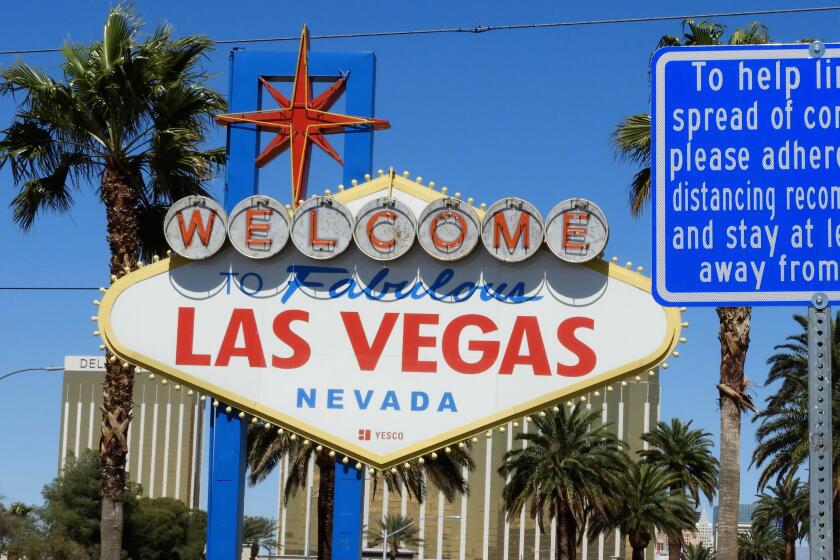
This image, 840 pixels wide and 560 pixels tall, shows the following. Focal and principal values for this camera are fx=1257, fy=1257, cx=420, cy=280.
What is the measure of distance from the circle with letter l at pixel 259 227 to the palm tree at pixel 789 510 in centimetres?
4815

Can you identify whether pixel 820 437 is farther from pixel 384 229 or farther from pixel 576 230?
pixel 384 229

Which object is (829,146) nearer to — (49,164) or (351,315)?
(351,315)

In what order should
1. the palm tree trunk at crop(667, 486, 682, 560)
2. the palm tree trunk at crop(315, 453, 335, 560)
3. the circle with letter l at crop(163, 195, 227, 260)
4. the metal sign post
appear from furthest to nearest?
1. the palm tree trunk at crop(667, 486, 682, 560)
2. the palm tree trunk at crop(315, 453, 335, 560)
3. the circle with letter l at crop(163, 195, 227, 260)
4. the metal sign post

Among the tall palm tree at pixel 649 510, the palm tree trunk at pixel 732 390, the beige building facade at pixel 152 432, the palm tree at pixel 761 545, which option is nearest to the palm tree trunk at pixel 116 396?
the palm tree trunk at pixel 732 390

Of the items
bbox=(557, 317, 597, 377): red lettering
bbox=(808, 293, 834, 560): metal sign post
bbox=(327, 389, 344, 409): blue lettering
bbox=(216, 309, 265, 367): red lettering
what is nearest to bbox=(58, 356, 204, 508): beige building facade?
bbox=(216, 309, 265, 367): red lettering

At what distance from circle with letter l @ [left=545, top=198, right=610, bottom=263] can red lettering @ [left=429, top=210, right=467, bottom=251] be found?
1213 mm

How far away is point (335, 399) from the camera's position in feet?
60.0

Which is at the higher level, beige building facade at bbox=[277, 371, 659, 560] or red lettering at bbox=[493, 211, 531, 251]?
red lettering at bbox=[493, 211, 531, 251]

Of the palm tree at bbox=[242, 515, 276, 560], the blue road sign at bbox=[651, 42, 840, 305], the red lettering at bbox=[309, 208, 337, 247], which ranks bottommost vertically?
the palm tree at bbox=[242, 515, 276, 560]

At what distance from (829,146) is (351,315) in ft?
37.8

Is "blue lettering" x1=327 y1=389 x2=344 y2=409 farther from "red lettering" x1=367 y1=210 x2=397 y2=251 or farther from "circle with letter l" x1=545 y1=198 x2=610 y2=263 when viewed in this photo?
"circle with letter l" x1=545 y1=198 x2=610 y2=263

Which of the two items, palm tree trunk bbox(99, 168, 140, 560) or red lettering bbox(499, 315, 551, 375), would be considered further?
palm tree trunk bbox(99, 168, 140, 560)

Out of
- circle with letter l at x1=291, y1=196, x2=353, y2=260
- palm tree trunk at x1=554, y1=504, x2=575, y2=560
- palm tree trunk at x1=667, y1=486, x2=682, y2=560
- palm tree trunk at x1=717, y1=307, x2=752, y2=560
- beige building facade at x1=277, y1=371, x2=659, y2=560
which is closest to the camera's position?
circle with letter l at x1=291, y1=196, x2=353, y2=260

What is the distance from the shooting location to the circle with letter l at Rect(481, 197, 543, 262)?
18.1 metres
